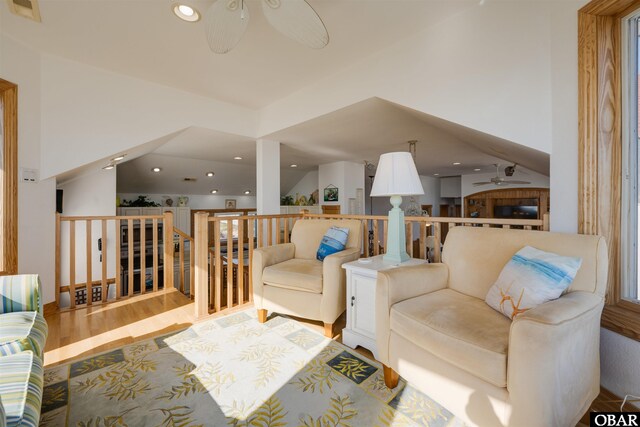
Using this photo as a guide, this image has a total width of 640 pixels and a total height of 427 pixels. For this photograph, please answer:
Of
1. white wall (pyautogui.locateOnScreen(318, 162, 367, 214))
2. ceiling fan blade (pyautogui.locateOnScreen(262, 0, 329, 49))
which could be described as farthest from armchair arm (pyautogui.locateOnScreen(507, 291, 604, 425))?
white wall (pyautogui.locateOnScreen(318, 162, 367, 214))

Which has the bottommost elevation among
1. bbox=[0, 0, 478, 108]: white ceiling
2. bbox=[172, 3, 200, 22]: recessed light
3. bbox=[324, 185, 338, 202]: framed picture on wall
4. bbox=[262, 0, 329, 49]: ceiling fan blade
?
bbox=[324, 185, 338, 202]: framed picture on wall

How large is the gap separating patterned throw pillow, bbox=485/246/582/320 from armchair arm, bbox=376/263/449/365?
382 mm

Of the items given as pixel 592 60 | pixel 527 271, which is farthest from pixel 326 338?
pixel 592 60

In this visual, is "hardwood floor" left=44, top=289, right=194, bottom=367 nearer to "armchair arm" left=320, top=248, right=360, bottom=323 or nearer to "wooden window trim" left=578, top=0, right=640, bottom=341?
"armchair arm" left=320, top=248, right=360, bottom=323

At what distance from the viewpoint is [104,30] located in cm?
212

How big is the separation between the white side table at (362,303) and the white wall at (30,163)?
2791 mm

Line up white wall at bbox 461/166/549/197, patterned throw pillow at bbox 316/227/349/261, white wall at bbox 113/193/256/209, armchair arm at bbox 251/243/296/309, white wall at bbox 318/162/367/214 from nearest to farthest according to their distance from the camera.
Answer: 1. armchair arm at bbox 251/243/296/309
2. patterned throw pillow at bbox 316/227/349/261
3. white wall at bbox 318/162/367/214
4. white wall at bbox 461/166/549/197
5. white wall at bbox 113/193/256/209

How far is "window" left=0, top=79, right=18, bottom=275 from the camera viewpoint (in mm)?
2234

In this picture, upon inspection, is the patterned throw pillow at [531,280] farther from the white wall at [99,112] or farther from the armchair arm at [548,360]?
the white wall at [99,112]

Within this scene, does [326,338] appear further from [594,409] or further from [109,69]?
[109,69]

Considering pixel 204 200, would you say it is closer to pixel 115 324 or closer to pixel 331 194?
pixel 331 194

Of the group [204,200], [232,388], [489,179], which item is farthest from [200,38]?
[489,179]

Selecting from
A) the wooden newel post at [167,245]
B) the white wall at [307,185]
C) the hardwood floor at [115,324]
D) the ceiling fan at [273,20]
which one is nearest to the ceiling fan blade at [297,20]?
the ceiling fan at [273,20]

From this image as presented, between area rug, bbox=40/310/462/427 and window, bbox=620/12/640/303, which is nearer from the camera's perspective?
area rug, bbox=40/310/462/427
